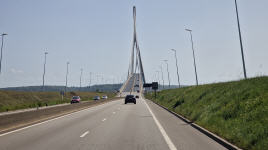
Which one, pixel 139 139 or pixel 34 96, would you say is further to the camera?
pixel 34 96

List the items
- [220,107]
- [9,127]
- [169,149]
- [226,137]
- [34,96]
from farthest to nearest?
[34,96]
[220,107]
[9,127]
[226,137]
[169,149]

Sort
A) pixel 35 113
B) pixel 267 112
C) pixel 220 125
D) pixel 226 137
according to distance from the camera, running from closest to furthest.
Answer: pixel 226 137
pixel 267 112
pixel 220 125
pixel 35 113

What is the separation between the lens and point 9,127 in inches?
562

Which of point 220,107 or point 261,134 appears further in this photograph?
point 220,107

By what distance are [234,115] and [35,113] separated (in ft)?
42.0

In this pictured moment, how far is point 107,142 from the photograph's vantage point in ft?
31.1

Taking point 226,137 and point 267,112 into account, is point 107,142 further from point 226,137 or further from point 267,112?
point 267,112

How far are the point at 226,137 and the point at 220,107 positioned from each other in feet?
19.7

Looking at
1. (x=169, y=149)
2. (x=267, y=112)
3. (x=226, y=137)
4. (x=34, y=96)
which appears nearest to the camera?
(x=169, y=149)

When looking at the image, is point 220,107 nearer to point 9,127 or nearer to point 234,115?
point 234,115

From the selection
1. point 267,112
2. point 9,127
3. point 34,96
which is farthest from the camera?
point 34,96

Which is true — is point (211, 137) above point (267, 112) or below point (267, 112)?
below

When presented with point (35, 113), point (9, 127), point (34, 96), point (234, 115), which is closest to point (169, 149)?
point (234, 115)

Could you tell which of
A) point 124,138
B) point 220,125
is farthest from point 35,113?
point 220,125
